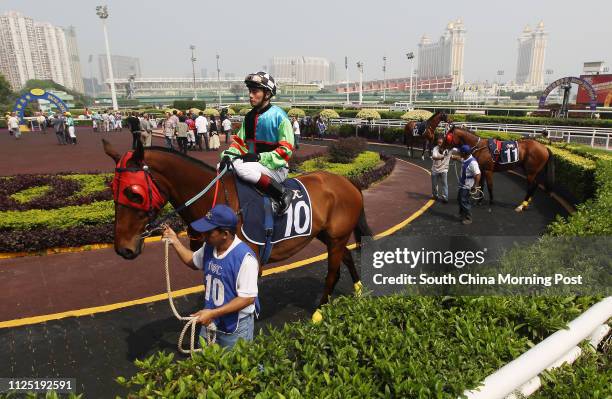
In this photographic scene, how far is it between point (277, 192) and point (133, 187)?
138cm

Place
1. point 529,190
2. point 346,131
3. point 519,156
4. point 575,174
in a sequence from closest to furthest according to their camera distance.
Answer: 1. point 575,174
2. point 529,190
3. point 519,156
4. point 346,131

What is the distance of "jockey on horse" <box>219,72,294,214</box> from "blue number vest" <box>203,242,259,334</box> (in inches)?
41.7

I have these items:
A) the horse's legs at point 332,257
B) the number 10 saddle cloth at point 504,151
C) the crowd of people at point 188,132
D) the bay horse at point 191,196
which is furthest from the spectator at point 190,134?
the horse's legs at point 332,257

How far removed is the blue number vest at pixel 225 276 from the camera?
2.77 m

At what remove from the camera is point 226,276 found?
2787 millimetres

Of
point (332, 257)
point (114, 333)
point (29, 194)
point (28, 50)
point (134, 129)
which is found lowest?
point (114, 333)

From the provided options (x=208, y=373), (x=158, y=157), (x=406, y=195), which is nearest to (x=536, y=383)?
(x=208, y=373)

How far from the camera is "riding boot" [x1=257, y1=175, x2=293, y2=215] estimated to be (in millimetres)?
3770

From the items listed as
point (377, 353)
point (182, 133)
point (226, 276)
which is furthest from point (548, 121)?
point (226, 276)

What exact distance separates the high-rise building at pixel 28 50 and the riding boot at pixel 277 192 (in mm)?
203888

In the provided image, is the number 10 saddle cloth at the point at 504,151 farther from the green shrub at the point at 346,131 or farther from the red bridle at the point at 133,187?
the green shrub at the point at 346,131

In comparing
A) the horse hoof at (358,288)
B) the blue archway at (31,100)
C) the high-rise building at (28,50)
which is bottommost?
the horse hoof at (358,288)

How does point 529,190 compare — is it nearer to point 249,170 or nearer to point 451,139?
point 451,139

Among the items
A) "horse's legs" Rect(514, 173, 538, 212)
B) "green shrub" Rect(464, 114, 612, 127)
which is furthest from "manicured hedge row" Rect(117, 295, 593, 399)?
"green shrub" Rect(464, 114, 612, 127)
